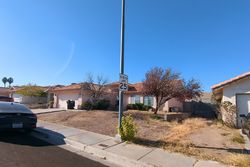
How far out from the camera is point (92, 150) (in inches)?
255

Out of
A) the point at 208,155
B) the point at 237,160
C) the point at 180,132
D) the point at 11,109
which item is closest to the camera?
the point at 237,160

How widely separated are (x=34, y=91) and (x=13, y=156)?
3393 cm

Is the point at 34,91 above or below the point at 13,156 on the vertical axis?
above

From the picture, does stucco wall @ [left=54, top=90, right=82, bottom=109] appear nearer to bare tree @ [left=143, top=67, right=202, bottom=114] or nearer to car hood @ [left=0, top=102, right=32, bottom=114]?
bare tree @ [left=143, top=67, right=202, bottom=114]

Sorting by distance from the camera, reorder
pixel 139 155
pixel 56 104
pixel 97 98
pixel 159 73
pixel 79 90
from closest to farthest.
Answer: pixel 139 155 → pixel 159 73 → pixel 97 98 → pixel 79 90 → pixel 56 104

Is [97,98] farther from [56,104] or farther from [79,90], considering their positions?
[56,104]

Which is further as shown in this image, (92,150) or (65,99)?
(65,99)

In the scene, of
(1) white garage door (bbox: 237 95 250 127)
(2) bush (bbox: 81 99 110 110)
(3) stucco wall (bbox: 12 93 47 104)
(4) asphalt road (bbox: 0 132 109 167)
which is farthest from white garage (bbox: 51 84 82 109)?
(1) white garage door (bbox: 237 95 250 127)

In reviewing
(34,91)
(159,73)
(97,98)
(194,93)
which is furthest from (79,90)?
(34,91)

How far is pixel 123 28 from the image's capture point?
8.37 m

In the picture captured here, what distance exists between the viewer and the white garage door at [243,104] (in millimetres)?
11570

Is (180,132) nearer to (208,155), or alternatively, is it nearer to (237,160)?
(208,155)

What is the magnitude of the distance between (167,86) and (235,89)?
6.91 meters

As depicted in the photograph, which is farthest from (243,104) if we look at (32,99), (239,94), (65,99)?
(32,99)
